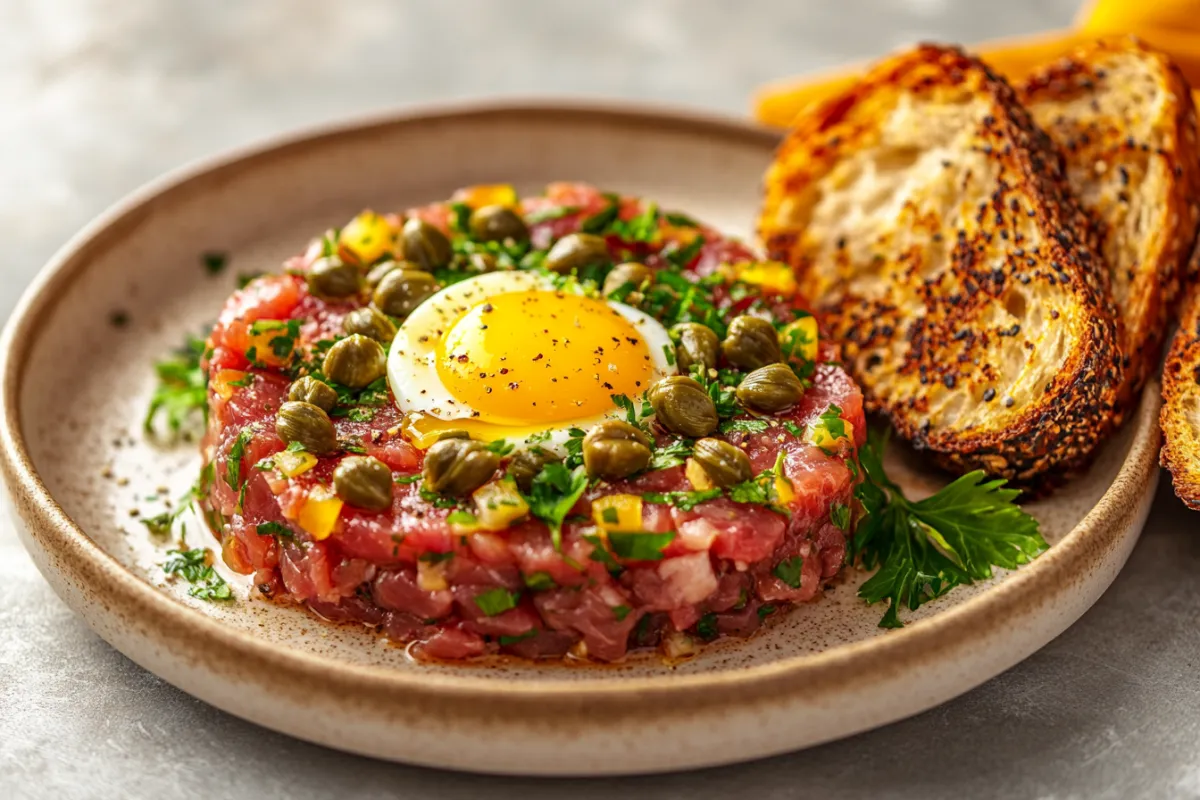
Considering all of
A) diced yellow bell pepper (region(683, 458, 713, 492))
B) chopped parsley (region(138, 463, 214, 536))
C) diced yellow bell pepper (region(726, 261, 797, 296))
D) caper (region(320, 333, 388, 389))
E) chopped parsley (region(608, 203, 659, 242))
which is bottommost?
chopped parsley (region(138, 463, 214, 536))

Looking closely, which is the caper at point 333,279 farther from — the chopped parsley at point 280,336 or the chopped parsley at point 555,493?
the chopped parsley at point 555,493

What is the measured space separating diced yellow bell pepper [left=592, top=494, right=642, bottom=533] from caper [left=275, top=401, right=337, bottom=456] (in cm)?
91

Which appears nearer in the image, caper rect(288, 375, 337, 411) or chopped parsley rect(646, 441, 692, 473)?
chopped parsley rect(646, 441, 692, 473)

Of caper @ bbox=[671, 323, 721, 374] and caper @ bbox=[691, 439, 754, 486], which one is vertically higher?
caper @ bbox=[671, 323, 721, 374]

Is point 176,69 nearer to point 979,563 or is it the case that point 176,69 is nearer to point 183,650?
point 183,650

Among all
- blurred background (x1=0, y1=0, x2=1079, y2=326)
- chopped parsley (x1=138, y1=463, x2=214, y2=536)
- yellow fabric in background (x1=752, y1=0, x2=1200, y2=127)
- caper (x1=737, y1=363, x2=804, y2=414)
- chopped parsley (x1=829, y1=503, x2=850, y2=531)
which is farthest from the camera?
blurred background (x1=0, y1=0, x2=1079, y2=326)

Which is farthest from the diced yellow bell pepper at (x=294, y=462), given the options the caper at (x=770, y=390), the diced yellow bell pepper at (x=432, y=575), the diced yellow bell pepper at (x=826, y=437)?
the diced yellow bell pepper at (x=826, y=437)

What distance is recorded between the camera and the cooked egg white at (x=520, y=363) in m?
4.18

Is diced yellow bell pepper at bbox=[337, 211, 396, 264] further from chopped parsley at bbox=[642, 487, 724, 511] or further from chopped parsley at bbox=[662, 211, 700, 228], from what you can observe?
chopped parsley at bbox=[642, 487, 724, 511]

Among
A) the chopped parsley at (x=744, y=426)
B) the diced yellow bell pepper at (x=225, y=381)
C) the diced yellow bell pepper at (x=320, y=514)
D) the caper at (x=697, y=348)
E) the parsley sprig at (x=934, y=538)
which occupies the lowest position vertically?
the parsley sprig at (x=934, y=538)

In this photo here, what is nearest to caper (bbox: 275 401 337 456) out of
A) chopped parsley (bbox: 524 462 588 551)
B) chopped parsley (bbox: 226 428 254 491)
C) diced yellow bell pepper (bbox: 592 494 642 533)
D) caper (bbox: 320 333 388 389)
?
chopped parsley (bbox: 226 428 254 491)

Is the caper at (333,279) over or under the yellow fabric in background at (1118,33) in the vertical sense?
under

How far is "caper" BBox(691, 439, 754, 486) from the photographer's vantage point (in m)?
3.94

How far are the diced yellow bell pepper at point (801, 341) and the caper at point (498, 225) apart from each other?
3.88ft
